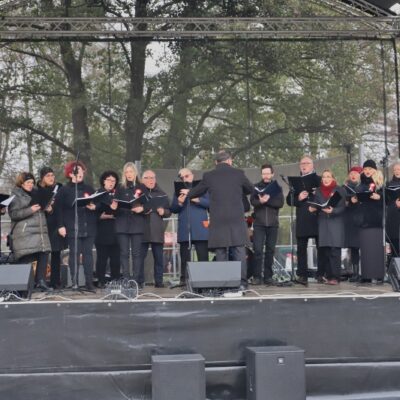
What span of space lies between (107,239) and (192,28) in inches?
157

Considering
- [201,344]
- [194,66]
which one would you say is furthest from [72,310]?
[194,66]

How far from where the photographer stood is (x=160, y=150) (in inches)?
439

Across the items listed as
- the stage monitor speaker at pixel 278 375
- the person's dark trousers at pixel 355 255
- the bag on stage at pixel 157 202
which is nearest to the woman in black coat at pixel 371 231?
the person's dark trousers at pixel 355 255

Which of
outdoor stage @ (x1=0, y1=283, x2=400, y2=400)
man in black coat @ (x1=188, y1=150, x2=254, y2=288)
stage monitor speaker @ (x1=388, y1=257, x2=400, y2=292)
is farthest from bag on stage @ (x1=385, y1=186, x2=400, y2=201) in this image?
outdoor stage @ (x1=0, y1=283, x2=400, y2=400)

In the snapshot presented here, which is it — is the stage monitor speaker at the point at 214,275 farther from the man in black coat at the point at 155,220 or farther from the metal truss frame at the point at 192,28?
the metal truss frame at the point at 192,28

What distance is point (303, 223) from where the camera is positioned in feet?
27.2

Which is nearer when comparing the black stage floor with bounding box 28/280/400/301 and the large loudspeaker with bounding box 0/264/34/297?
the large loudspeaker with bounding box 0/264/34/297

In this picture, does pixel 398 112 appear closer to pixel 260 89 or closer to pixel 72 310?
pixel 260 89

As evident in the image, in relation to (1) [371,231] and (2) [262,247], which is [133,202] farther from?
(1) [371,231]

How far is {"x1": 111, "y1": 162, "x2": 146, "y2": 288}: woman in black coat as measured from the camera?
309 inches

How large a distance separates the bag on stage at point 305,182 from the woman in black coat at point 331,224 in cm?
11

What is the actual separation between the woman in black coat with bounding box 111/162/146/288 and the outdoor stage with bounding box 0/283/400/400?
5.21 feet

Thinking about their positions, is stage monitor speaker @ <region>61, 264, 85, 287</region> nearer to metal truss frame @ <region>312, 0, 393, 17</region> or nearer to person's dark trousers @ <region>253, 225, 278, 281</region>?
person's dark trousers @ <region>253, 225, 278, 281</region>

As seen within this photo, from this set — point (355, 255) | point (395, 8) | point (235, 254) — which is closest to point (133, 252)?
point (235, 254)
